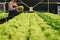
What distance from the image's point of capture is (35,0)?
16.7 m

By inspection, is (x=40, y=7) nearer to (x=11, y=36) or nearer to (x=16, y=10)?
(x=16, y=10)

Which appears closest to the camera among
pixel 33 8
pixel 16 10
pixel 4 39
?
pixel 4 39

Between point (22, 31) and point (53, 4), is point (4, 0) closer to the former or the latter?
point (53, 4)

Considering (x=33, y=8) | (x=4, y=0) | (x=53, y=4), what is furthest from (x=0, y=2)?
(x=53, y=4)

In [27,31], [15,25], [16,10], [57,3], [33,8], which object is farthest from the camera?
[57,3]

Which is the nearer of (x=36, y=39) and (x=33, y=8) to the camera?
(x=36, y=39)

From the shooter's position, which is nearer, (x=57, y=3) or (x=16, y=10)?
(x=16, y=10)

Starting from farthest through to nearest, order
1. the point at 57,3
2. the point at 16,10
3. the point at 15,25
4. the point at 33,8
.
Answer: the point at 57,3
the point at 33,8
the point at 16,10
the point at 15,25

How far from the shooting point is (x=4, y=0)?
16734mm

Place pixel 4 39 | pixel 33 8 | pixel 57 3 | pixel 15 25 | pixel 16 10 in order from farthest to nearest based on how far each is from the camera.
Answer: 1. pixel 57 3
2. pixel 33 8
3. pixel 16 10
4. pixel 15 25
5. pixel 4 39

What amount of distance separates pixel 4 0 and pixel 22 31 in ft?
31.0

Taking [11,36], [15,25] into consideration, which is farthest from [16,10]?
[11,36]

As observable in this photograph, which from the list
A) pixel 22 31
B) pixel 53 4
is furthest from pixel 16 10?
pixel 53 4

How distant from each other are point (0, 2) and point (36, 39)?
403 inches
